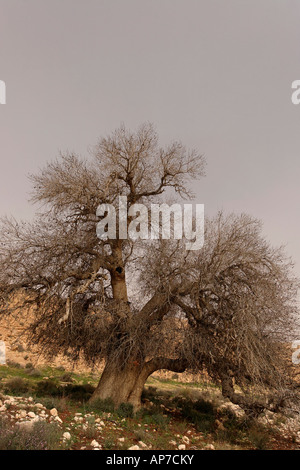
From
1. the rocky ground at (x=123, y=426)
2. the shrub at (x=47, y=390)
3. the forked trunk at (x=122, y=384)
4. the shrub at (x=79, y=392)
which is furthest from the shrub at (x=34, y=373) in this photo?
the forked trunk at (x=122, y=384)

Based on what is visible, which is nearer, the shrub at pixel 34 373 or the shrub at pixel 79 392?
the shrub at pixel 79 392

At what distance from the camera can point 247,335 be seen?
329 inches

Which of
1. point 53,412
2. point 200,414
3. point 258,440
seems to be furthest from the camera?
point 200,414

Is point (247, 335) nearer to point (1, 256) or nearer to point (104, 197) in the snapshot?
point (104, 197)

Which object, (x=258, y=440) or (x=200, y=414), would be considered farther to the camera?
(x=200, y=414)

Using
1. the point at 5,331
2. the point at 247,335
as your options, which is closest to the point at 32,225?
the point at 247,335

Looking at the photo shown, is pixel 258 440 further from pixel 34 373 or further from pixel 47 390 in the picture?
pixel 34 373

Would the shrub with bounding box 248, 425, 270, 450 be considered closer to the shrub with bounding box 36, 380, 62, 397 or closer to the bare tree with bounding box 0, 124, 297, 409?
the bare tree with bounding box 0, 124, 297, 409

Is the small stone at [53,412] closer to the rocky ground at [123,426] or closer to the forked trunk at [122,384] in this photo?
the rocky ground at [123,426]

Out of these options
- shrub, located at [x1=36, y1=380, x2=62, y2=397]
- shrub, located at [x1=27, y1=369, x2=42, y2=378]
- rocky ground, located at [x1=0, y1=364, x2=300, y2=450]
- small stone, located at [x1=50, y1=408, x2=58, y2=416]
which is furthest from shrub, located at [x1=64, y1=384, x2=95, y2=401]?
shrub, located at [x1=27, y1=369, x2=42, y2=378]

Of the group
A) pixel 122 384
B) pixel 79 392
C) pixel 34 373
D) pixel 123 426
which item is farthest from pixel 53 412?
pixel 34 373

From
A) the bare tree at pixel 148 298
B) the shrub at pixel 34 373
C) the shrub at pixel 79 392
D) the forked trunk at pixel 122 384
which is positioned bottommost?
the shrub at pixel 34 373
